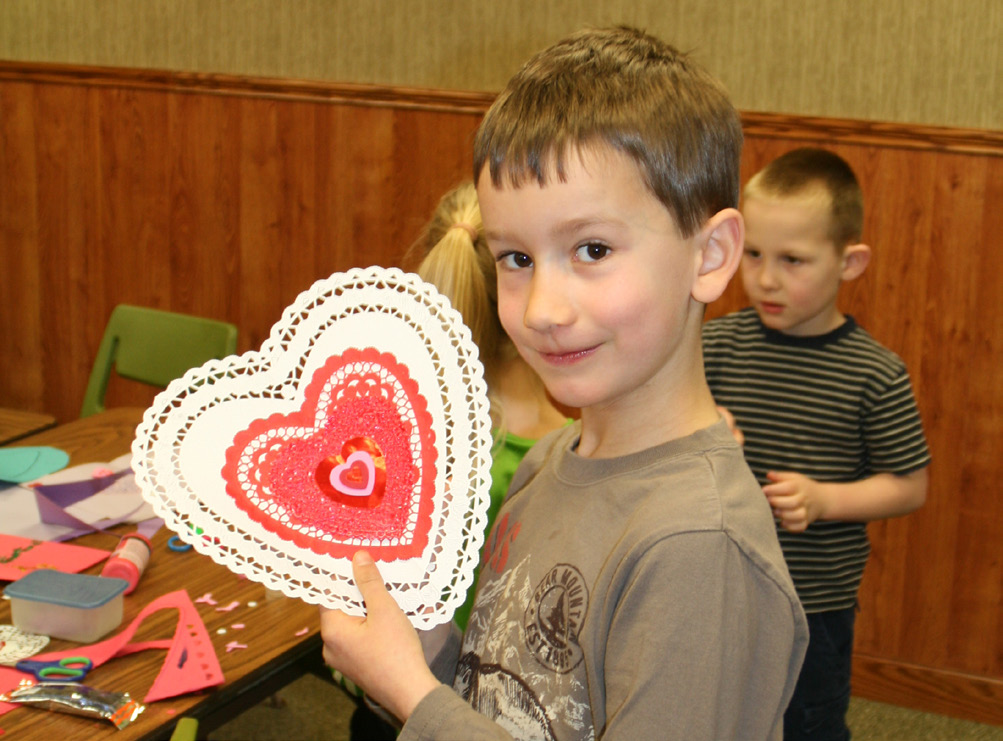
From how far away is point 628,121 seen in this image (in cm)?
91

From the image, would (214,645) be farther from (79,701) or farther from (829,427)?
(829,427)

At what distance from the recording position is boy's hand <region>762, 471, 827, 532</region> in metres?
1.62

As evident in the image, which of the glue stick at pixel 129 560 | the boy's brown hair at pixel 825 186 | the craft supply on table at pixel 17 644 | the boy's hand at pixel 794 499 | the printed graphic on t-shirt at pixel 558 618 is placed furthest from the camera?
the boy's brown hair at pixel 825 186

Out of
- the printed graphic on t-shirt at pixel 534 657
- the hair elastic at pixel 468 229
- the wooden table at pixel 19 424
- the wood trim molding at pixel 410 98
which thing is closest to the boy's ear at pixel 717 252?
the printed graphic on t-shirt at pixel 534 657

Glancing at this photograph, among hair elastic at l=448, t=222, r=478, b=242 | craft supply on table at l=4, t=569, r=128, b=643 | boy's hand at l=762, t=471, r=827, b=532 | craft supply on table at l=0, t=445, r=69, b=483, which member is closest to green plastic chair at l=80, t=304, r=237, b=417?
craft supply on table at l=0, t=445, r=69, b=483

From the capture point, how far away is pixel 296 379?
107 centimetres

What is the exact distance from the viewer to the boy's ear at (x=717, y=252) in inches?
37.8

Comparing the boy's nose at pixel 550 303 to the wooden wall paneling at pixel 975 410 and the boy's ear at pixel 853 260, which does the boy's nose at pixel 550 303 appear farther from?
the wooden wall paneling at pixel 975 410

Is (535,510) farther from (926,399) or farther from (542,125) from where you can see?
(926,399)

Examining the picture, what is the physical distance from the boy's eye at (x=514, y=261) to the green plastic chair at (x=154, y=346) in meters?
1.63

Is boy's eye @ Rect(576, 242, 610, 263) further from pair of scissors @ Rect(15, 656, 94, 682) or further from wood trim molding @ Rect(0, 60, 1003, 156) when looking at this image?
wood trim molding @ Rect(0, 60, 1003, 156)

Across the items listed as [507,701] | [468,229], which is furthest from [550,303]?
[468,229]

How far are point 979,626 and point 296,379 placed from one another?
236 cm

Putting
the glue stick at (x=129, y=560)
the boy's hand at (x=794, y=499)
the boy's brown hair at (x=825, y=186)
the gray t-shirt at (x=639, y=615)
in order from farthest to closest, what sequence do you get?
the boy's brown hair at (x=825, y=186) → the boy's hand at (x=794, y=499) → the glue stick at (x=129, y=560) → the gray t-shirt at (x=639, y=615)
